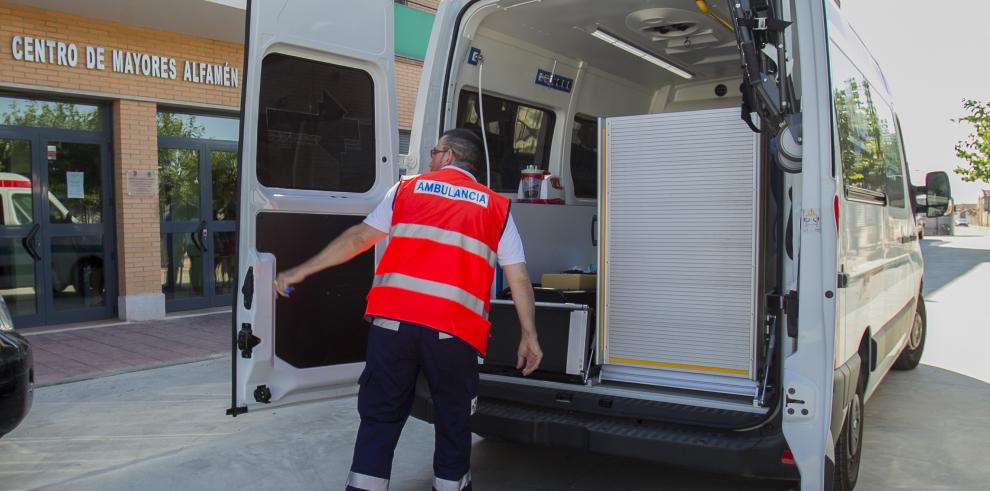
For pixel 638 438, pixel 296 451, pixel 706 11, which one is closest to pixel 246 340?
pixel 296 451

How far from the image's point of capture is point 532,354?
10.7 feet

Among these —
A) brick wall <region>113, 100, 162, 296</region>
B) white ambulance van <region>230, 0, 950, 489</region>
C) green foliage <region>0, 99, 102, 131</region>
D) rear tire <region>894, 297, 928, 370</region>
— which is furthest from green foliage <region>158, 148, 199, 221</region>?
rear tire <region>894, 297, 928, 370</region>

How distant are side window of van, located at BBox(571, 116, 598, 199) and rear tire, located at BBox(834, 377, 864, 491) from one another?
2846mm

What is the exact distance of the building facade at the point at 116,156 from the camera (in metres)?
8.29

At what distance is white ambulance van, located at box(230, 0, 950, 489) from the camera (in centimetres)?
288

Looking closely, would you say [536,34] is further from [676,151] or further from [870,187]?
[870,187]

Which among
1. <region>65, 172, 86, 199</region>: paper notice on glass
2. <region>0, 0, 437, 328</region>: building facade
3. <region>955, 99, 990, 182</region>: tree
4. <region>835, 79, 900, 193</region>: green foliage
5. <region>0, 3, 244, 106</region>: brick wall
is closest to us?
<region>835, 79, 900, 193</region>: green foliage

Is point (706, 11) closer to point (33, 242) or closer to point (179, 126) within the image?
point (33, 242)

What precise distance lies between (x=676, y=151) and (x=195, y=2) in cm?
657

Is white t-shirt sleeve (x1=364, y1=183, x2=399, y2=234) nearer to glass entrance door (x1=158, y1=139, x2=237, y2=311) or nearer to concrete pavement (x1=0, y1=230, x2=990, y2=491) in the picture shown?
concrete pavement (x1=0, y1=230, x2=990, y2=491)

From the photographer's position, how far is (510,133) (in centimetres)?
540

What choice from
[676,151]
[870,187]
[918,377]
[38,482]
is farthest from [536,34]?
[918,377]

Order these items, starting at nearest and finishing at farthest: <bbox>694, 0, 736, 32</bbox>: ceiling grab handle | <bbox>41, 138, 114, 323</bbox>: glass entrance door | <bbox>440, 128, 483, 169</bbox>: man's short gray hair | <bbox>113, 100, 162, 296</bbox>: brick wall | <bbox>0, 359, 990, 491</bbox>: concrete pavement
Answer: <bbox>440, 128, 483, 169</bbox>: man's short gray hair
<bbox>694, 0, 736, 32</bbox>: ceiling grab handle
<bbox>0, 359, 990, 491</bbox>: concrete pavement
<bbox>41, 138, 114, 323</bbox>: glass entrance door
<bbox>113, 100, 162, 296</bbox>: brick wall

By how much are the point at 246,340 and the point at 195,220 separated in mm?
7339
